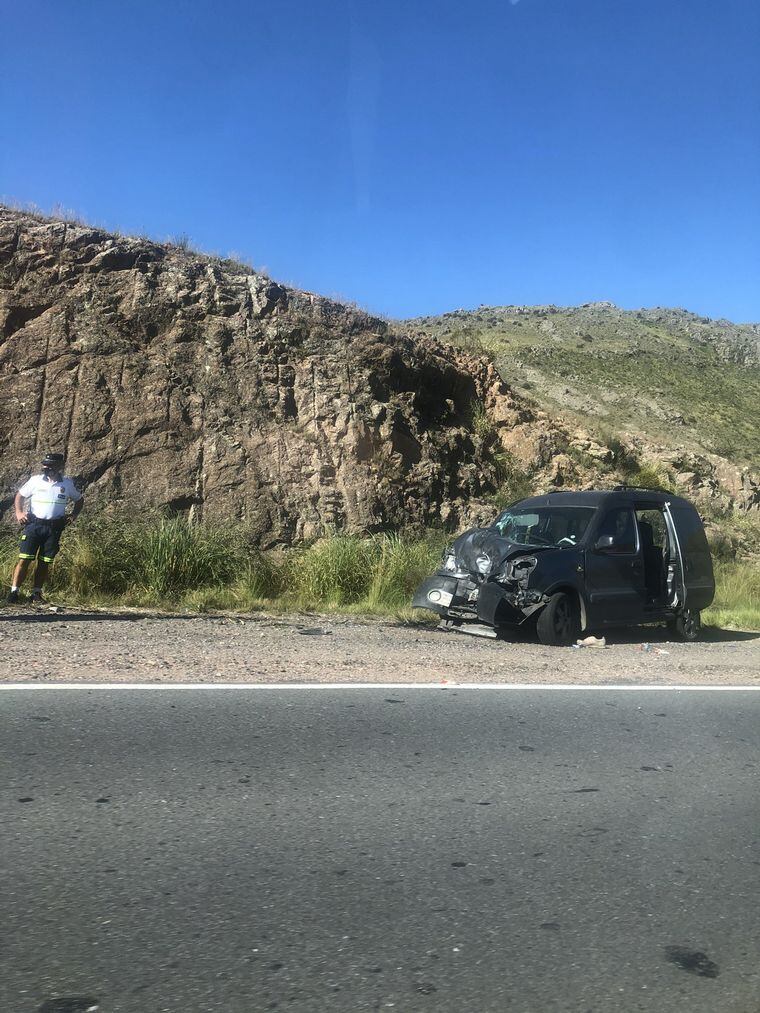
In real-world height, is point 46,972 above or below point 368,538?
below

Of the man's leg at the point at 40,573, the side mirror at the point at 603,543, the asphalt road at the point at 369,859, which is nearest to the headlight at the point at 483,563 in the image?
the side mirror at the point at 603,543

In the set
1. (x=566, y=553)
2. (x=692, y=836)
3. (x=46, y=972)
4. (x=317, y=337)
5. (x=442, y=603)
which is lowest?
(x=46, y=972)

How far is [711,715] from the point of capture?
23.9 feet

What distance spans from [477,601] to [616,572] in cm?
187

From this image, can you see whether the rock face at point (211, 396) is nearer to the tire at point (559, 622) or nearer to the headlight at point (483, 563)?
the headlight at point (483, 563)

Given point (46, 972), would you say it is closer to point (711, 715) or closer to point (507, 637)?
point (711, 715)

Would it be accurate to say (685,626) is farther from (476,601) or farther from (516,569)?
(476,601)

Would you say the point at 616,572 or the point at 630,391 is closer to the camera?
the point at 616,572

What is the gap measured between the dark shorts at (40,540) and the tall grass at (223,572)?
1.03 m

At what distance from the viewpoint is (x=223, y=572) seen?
13727 millimetres

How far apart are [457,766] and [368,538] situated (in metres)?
11.1

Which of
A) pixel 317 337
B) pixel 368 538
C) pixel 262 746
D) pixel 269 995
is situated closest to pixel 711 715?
pixel 262 746

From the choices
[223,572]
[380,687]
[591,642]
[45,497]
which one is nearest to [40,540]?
[45,497]

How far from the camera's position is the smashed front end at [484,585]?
10.5 meters
